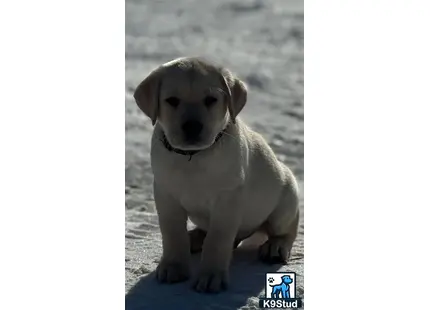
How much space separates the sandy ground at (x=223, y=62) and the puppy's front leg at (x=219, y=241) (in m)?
0.17

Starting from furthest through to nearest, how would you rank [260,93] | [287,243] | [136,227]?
[260,93], [136,227], [287,243]

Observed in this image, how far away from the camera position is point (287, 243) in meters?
3.22

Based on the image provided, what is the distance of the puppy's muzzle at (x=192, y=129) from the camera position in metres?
2.79

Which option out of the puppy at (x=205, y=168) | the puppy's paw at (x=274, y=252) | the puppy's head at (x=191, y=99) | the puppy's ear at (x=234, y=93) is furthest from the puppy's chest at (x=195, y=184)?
the puppy's paw at (x=274, y=252)

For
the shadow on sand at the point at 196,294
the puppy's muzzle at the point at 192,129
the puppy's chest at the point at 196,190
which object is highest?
the puppy's muzzle at the point at 192,129

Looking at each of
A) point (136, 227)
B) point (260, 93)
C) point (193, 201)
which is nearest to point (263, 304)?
point (193, 201)

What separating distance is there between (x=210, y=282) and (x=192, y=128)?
0.57 meters

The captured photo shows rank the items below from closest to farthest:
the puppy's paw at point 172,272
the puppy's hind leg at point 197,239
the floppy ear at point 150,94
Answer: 1. the floppy ear at point 150,94
2. the puppy's paw at point 172,272
3. the puppy's hind leg at point 197,239

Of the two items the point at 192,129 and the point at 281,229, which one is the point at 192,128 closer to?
the point at 192,129

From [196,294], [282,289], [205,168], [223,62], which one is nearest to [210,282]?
[196,294]

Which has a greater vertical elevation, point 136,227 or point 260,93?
point 260,93

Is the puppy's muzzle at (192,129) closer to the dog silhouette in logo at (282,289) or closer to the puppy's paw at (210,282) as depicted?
the puppy's paw at (210,282)

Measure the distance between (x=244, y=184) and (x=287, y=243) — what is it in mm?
356
